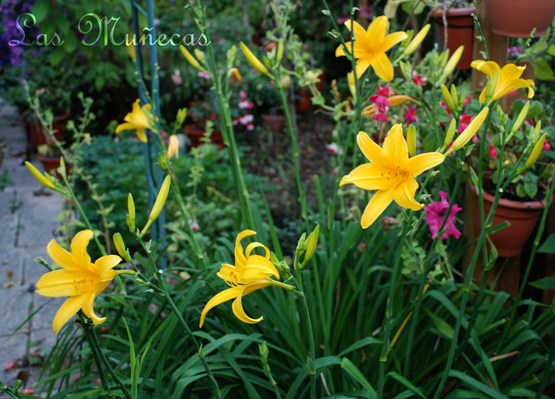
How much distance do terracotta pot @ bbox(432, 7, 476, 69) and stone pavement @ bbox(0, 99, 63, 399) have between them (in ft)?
5.32

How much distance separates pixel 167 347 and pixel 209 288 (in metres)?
0.21

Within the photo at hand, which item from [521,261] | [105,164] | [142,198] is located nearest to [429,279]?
[521,261]

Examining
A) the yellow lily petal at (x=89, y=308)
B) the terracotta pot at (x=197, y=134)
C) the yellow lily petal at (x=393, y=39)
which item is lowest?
the terracotta pot at (x=197, y=134)

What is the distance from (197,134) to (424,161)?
388 cm

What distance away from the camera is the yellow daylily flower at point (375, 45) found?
1541 mm

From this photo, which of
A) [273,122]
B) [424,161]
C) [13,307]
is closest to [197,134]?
[273,122]

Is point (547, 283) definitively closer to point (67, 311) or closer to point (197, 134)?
point (67, 311)

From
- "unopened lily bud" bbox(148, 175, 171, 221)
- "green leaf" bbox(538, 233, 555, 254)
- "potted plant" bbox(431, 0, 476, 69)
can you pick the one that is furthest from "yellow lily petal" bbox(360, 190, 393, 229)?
"potted plant" bbox(431, 0, 476, 69)

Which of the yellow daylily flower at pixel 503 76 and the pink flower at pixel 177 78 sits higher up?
the yellow daylily flower at pixel 503 76

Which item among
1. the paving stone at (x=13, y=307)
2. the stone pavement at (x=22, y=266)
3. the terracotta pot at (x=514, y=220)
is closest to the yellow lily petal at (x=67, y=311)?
the stone pavement at (x=22, y=266)

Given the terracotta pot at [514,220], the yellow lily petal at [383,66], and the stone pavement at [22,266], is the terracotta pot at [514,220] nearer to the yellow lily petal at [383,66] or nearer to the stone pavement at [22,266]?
the yellow lily petal at [383,66]

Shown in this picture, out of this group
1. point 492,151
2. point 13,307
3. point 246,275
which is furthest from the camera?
point 13,307

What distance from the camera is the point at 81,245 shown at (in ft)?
3.52

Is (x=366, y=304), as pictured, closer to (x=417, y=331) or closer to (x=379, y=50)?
(x=417, y=331)
